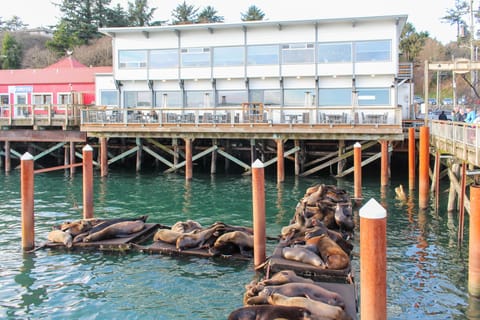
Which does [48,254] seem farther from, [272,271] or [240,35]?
[240,35]

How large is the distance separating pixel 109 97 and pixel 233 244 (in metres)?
22.0

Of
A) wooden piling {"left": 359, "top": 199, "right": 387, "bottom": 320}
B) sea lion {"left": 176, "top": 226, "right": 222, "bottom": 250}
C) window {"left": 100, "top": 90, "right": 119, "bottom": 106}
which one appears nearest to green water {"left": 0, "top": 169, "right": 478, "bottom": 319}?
sea lion {"left": 176, "top": 226, "right": 222, "bottom": 250}

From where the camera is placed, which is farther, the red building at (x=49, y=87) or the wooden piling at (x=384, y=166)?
the red building at (x=49, y=87)

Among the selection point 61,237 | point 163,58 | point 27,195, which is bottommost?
point 61,237

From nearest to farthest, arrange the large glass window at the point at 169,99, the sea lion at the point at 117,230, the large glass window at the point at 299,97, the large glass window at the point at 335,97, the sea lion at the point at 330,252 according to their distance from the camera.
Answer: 1. the sea lion at the point at 330,252
2. the sea lion at the point at 117,230
3. the large glass window at the point at 335,97
4. the large glass window at the point at 299,97
5. the large glass window at the point at 169,99

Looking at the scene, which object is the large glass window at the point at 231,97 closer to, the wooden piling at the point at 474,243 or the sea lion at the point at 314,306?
the wooden piling at the point at 474,243

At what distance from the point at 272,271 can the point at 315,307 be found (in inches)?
90.2

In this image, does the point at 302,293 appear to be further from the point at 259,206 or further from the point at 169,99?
the point at 169,99

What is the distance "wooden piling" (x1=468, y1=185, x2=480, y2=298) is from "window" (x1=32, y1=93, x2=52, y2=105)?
3307 centimetres

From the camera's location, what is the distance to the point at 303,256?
948 cm

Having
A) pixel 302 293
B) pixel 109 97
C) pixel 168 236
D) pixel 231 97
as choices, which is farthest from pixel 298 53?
pixel 302 293

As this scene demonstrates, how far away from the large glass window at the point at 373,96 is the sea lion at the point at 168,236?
56.0 feet

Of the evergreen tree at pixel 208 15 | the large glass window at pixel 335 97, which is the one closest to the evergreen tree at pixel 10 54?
the evergreen tree at pixel 208 15

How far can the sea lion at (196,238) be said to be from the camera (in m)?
11.6
